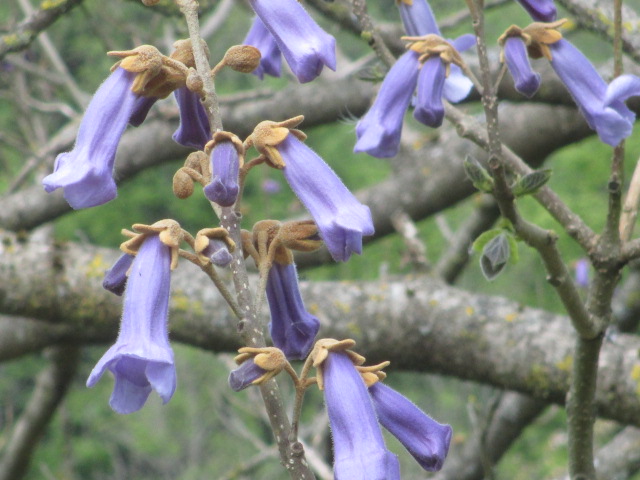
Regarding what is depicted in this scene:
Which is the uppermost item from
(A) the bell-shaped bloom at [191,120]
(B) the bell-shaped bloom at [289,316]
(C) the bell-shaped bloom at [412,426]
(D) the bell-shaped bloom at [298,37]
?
(D) the bell-shaped bloom at [298,37]

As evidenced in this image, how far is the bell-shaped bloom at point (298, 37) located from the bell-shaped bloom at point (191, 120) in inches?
7.5

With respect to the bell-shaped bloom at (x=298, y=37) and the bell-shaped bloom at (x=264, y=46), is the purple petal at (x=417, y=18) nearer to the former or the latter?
the bell-shaped bloom at (x=264, y=46)

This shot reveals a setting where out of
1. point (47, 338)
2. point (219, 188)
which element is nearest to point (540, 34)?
point (219, 188)

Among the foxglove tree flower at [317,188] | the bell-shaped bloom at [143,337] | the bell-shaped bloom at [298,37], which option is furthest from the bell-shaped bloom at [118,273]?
the bell-shaped bloom at [298,37]

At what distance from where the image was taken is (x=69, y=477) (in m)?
5.57

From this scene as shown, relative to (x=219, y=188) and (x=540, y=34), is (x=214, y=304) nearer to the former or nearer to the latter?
(x=540, y=34)

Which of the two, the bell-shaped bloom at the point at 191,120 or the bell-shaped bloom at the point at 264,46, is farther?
the bell-shaped bloom at the point at 264,46

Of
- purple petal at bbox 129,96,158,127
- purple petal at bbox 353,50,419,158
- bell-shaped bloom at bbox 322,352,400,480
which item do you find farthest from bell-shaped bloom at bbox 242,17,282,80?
bell-shaped bloom at bbox 322,352,400,480

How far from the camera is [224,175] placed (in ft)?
4.52

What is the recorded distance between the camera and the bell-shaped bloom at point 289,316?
161 cm

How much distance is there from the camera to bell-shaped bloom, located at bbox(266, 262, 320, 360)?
1609 mm

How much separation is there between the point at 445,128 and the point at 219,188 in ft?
13.0

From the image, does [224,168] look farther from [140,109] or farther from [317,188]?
[140,109]

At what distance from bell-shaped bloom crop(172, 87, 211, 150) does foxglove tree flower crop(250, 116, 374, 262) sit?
189 mm
